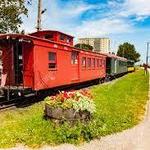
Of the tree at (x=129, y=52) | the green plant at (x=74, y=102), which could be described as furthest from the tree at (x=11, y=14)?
the tree at (x=129, y=52)

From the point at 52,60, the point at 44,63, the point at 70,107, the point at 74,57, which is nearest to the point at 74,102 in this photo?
the point at 70,107

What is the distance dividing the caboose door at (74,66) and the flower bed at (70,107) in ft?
37.0

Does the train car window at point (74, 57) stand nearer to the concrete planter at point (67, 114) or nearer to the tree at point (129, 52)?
the concrete planter at point (67, 114)

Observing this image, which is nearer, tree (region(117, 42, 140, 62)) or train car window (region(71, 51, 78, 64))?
train car window (region(71, 51, 78, 64))

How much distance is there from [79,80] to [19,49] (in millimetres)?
7521

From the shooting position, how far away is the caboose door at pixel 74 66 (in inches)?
840

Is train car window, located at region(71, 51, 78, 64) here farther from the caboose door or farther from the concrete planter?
the concrete planter

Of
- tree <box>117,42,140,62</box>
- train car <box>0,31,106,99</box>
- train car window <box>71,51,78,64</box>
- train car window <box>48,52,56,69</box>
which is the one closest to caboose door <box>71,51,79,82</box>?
train car window <box>71,51,78,64</box>

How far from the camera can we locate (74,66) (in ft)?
71.5

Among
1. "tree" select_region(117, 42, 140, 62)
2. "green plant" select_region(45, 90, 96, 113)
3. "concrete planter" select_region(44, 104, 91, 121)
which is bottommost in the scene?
"concrete planter" select_region(44, 104, 91, 121)

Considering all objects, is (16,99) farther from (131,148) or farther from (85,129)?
(131,148)

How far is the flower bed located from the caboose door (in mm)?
11270

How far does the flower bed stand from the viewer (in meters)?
9.46

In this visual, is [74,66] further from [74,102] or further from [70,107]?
[70,107]
